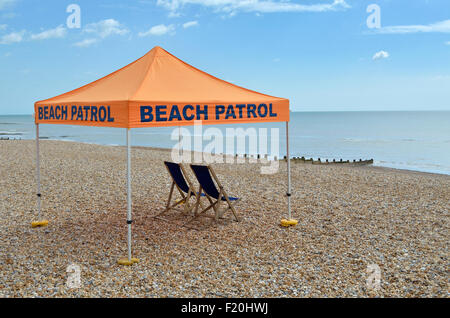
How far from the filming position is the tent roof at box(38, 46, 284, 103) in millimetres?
4574

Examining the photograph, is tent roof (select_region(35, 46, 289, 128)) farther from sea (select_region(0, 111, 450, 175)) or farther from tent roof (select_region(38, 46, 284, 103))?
sea (select_region(0, 111, 450, 175))

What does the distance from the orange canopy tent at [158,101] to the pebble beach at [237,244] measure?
743 mm

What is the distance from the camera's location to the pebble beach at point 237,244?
3770mm

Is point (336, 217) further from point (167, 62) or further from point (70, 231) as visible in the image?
point (70, 231)

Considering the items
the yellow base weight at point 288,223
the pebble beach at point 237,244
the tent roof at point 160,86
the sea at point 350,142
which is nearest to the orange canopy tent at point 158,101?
the tent roof at point 160,86

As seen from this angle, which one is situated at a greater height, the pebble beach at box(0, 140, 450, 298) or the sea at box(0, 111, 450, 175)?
the sea at box(0, 111, 450, 175)

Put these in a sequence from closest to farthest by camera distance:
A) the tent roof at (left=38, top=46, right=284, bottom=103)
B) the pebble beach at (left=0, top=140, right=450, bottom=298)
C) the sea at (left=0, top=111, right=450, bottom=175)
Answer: the pebble beach at (left=0, top=140, right=450, bottom=298) → the tent roof at (left=38, top=46, right=284, bottom=103) → the sea at (left=0, top=111, right=450, bottom=175)

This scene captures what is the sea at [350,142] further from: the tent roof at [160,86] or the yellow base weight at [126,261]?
the yellow base weight at [126,261]

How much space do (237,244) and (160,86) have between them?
2237 mm

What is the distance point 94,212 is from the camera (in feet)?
21.5

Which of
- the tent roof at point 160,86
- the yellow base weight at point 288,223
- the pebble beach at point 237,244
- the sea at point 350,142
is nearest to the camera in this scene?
the pebble beach at point 237,244

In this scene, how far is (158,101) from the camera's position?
169 inches

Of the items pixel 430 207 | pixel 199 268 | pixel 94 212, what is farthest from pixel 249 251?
pixel 430 207

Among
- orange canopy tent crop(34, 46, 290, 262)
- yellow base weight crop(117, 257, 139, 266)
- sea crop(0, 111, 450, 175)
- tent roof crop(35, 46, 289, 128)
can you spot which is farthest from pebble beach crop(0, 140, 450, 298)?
sea crop(0, 111, 450, 175)
